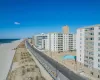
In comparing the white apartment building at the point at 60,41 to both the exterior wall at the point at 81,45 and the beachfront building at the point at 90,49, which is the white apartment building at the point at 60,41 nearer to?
the exterior wall at the point at 81,45

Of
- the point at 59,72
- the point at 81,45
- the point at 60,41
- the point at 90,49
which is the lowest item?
the point at 59,72

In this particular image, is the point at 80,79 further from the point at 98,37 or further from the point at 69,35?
the point at 69,35

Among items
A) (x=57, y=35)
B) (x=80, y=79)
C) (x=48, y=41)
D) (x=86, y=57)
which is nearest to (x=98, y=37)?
(x=86, y=57)

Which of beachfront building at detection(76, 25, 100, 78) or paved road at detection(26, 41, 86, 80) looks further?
beachfront building at detection(76, 25, 100, 78)

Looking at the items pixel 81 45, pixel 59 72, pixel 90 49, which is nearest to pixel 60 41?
pixel 81 45

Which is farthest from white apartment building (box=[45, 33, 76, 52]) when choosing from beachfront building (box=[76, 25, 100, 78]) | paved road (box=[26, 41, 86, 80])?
paved road (box=[26, 41, 86, 80])

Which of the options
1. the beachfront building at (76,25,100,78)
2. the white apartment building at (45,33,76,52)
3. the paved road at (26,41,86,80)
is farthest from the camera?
the white apartment building at (45,33,76,52)

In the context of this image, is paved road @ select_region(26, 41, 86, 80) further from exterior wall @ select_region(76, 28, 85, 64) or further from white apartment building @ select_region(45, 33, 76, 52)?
white apartment building @ select_region(45, 33, 76, 52)

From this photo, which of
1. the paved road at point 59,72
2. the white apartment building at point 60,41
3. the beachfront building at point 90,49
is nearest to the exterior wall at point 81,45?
the beachfront building at point 90,49

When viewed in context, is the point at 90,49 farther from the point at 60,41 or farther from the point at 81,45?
the point at 60,41
